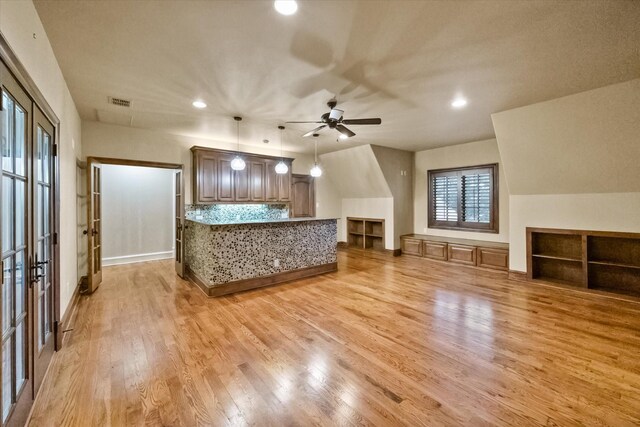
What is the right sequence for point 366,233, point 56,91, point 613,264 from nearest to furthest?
point 56,91 < point 613,264 < point 366,233

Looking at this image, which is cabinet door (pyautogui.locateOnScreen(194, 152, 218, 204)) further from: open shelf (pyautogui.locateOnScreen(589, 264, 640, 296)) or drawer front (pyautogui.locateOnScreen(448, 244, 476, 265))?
open shelf (pyautogui.locateOnScreen(589, 264, 640, 296))

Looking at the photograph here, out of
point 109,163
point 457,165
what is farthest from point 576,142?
point 109,163

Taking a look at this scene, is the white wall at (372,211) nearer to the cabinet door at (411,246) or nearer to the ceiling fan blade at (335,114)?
the cabinet door at (411,246)

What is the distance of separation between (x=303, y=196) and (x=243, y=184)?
2.10 meters

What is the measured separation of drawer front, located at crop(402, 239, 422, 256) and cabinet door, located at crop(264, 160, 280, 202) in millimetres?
3502

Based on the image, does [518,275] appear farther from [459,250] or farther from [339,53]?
[339,53]

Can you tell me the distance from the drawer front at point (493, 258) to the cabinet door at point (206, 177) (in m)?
5.70

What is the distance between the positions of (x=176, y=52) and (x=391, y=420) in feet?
11.4

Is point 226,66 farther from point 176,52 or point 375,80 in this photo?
point 375,80

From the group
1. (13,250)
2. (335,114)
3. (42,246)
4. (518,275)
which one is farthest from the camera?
(518,275)

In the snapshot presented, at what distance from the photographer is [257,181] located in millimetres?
6477

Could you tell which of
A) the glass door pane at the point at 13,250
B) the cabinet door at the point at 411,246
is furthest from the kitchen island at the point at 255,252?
the cabinet door at the point at 411,246

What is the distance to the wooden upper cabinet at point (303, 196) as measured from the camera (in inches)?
303

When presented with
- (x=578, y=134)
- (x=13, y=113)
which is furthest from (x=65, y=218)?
(x=578, y=134)
